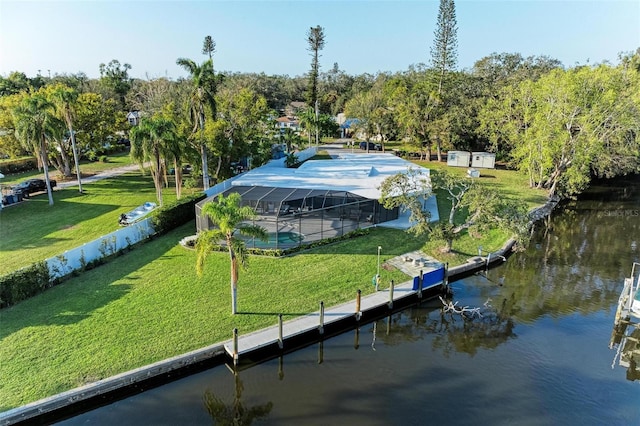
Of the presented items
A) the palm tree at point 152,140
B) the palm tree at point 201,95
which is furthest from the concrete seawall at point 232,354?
the palm tree at point 201,95

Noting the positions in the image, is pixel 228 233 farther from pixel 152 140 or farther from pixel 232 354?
pixel 152 140

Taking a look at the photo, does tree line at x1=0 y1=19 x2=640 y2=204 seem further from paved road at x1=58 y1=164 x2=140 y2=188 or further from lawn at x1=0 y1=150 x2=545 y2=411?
lawn at x1=0 y1=150 x2=545 y2=411

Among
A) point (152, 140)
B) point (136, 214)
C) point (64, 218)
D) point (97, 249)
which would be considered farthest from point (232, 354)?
point (64, 218)

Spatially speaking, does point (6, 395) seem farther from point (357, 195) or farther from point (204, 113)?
point (204, 113)

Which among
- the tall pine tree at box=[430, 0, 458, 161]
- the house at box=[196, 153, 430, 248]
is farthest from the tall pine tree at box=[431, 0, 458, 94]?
the house at box=[196, 153, 430, 248]

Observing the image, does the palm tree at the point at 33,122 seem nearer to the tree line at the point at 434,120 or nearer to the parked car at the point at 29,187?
the tree line at the point at 434,120

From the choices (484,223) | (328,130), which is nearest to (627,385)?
(484,223)
